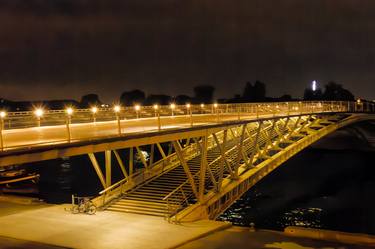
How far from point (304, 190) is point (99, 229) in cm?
2741

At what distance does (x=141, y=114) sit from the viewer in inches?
1142

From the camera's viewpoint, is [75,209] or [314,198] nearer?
[75,209]

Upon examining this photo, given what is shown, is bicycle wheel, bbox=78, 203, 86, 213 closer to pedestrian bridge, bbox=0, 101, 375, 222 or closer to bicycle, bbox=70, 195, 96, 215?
bicycle, bbox=70, 195, 96, 215

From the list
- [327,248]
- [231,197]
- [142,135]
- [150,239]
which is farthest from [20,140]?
[231,197]

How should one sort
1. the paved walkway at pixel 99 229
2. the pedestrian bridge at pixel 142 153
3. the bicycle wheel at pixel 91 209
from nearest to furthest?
the pedestrian bridge at pixel 142 153 → the paved walkway at pixel 99 229 → the bicycle wheel at pixel 91 209

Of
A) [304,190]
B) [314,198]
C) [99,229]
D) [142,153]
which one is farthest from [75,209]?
[304,190]

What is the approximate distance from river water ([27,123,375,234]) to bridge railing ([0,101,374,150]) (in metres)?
7.06

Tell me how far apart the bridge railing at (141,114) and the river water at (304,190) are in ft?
23.2

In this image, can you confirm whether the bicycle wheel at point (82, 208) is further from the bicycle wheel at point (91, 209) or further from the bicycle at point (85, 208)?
the bicycle wheel at point (91, 209)

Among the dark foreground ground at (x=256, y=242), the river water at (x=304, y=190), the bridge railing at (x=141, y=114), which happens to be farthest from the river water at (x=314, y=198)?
the dark foreground ground at (x=256, y=242)

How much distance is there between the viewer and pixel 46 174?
56719 millimetres

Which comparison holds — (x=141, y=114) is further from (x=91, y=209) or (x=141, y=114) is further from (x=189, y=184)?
(x=91, y=209)

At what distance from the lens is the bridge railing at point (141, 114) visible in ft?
53.5

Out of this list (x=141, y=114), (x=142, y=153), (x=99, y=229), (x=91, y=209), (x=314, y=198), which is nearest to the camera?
(x=99, y=229)
